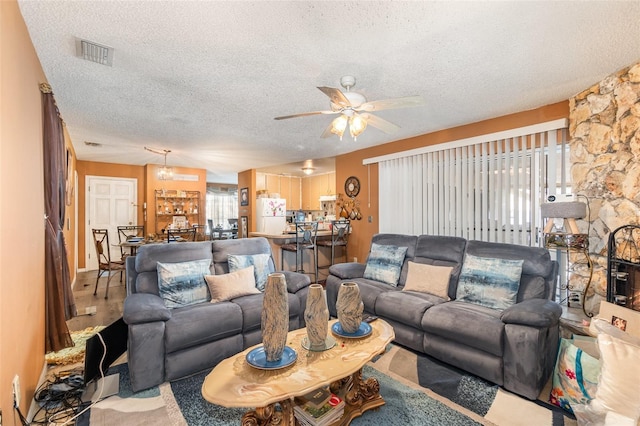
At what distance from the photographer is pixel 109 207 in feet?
22.3

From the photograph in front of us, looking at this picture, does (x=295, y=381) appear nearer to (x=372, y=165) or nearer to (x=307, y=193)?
(x=372, y=165)

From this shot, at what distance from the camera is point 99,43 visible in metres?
2.09

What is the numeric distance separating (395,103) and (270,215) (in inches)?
233

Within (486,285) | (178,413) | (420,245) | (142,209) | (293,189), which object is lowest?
(178,413)

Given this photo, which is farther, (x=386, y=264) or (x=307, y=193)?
(x=307, y=193)

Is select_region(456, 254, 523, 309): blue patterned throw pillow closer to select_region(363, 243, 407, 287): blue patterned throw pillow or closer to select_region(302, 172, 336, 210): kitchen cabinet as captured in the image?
select_region(363, 243, 407, 287): blue patterned throw pillow

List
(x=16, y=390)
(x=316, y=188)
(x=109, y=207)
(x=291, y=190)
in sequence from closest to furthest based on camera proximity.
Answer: (x=16, y=390) < (x=109, y=207) < (x=316, y=188) < (x=291, y=190)

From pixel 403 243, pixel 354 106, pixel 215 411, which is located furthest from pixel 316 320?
pixel 403 243

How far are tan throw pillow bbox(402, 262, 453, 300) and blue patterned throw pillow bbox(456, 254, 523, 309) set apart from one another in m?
0.14

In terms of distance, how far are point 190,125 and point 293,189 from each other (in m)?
5.31

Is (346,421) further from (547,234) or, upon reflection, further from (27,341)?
(547,234)

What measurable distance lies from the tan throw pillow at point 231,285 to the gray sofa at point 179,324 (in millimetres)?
76

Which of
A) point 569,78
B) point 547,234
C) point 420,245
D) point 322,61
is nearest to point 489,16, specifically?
point 322,61

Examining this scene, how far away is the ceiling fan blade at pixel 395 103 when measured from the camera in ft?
6.98
